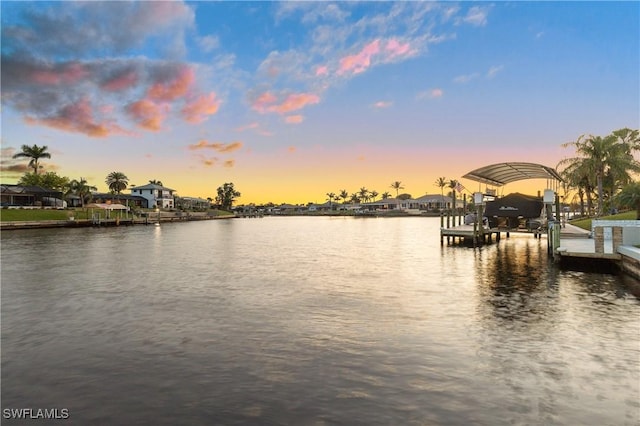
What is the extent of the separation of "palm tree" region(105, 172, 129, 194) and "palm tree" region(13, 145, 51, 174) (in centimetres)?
1820

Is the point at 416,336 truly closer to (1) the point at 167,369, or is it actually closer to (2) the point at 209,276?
(1) the point at 167,369

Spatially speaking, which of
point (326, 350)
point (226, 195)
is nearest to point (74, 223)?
point (326, 350)

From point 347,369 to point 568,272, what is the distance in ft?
59.4

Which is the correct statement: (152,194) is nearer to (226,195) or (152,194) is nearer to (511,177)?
(226,195)

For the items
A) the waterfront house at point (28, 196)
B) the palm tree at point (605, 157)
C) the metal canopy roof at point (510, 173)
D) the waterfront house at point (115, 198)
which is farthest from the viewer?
the waterfront house at point (115, 198)

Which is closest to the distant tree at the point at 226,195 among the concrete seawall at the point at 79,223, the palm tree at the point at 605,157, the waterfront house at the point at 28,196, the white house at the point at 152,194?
the white house at the point at 152,194

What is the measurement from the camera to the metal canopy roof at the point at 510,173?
3069 centimetres

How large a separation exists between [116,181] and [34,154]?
21.0 m

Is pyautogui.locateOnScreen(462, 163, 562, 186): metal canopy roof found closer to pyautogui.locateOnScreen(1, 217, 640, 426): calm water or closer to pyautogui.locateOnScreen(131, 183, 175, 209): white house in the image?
pyautogui.locateOnScreen(1, 217, 640, 426): calm water

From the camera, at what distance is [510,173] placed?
35.5 m

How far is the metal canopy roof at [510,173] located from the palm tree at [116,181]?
340 feet

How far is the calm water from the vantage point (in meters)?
7.02

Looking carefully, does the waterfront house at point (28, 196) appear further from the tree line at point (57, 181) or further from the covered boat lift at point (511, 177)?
the covered boat lift at point (511, 177)

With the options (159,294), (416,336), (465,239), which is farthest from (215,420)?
(465,239)
